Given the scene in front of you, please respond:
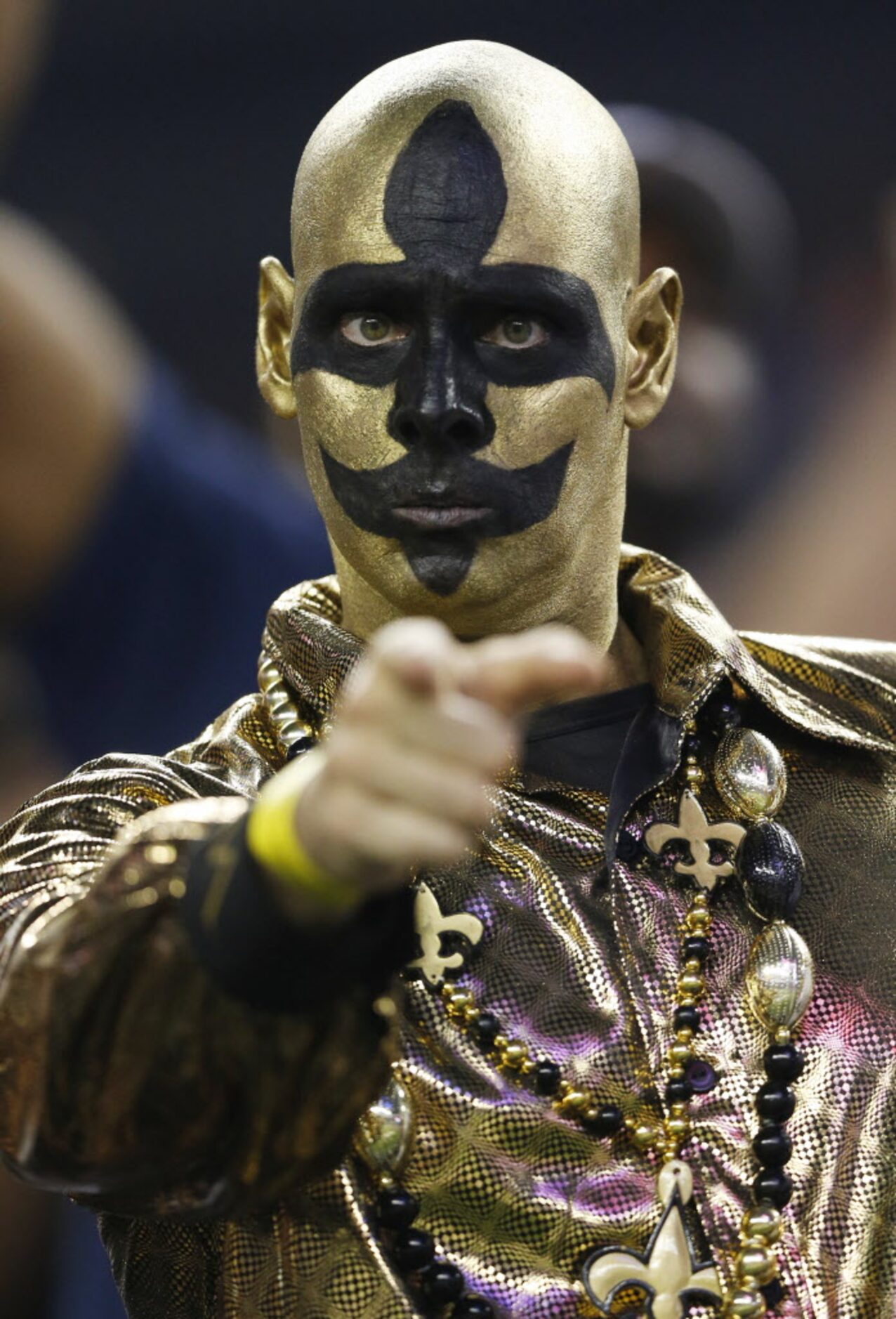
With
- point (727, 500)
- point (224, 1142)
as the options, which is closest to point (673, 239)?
point (727, 500)

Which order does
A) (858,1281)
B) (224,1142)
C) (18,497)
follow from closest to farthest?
(224,1142) < (858,1281) < (18,497)

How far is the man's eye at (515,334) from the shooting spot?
184 cm

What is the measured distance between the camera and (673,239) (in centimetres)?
384

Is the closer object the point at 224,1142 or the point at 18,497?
the point at 224,1142

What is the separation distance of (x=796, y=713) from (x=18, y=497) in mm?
1684

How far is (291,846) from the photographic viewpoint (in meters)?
1.34

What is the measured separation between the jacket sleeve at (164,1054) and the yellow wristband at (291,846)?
34mm

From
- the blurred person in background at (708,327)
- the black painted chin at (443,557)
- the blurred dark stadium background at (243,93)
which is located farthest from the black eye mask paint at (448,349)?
the blurred dark stadium background at (243,93)

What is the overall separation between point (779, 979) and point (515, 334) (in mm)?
518

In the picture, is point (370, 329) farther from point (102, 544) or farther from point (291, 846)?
point (102, 544)

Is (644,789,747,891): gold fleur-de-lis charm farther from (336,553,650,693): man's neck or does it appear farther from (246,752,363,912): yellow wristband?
(246,752,363,912): yellow wristband

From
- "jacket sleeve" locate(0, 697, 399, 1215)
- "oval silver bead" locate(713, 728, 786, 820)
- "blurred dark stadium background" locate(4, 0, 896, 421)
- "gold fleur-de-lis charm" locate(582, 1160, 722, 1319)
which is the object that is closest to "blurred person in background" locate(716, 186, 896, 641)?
"blurred dark stadium background" locate(4, 0, 896, 421)

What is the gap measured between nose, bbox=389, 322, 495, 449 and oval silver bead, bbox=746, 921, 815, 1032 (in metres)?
0.43

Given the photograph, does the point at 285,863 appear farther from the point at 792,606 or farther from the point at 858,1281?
the point at 792,606
